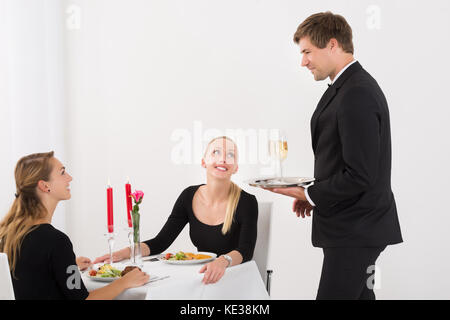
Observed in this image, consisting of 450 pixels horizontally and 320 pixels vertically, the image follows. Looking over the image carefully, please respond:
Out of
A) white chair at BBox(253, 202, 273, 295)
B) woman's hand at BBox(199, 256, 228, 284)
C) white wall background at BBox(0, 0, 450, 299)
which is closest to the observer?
woman's hand at BBox(199, 256, 228, 284)

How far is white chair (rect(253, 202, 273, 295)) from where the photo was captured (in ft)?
8.30

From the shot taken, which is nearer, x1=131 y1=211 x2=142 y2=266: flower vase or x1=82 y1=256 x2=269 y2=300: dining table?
x1=82 y1=256 x2=269 y2=300: dining table

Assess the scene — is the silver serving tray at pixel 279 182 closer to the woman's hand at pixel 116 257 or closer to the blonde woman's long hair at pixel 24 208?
the woman's hand at pixel 116 257

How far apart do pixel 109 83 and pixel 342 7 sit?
5.07ft

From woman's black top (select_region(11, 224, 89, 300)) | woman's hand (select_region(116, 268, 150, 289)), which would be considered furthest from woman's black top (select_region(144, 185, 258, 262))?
woman's black top (select_region(11, 224, 89, 300))

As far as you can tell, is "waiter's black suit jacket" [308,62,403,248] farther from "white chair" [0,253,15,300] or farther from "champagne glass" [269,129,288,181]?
"white chair" [0,253,15,300]

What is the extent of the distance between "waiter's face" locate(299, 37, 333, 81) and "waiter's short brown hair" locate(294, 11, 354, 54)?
16mm

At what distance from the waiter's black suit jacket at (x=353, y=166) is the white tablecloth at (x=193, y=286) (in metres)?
0.27

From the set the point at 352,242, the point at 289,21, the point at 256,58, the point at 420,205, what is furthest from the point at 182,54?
the point at 352,242

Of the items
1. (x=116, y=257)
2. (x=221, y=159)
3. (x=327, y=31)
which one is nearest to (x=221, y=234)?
(x=221, y=159)

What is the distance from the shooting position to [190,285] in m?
1.66

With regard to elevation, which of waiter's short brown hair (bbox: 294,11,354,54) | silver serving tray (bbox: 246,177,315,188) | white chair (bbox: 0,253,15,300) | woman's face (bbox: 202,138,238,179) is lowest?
white chair (bbox: 0,253,15,300)

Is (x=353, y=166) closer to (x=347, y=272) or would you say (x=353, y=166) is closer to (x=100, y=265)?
(x=347, y=272)

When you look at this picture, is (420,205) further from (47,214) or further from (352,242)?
(47,214)
